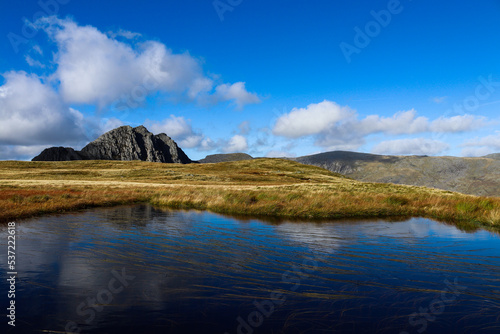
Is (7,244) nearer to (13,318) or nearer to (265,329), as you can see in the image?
(13,318)

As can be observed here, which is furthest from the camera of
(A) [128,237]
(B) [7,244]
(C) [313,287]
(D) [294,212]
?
(D) [294,212]

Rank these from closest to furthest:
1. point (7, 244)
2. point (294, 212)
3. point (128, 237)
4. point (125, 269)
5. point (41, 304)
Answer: point (41, 304) → point (125, 269) → point (7, 244) → point (128, 237) → point (294, 212)

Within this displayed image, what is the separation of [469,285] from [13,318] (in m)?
13.8

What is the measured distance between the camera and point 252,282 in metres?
10.1

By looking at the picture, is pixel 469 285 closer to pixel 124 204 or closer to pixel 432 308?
pixel 432 308

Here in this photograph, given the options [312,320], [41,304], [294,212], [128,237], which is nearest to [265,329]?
[312,320]

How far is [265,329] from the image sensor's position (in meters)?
7.24

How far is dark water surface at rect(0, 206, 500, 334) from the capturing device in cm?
757

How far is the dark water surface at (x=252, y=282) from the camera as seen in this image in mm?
7570

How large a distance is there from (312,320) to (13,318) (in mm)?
7704

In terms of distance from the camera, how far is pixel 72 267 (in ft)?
36.7

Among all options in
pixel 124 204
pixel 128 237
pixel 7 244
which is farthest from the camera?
pixel 124 204

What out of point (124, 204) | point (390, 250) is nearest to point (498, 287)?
point (390, 250)

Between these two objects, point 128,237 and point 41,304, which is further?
point 128,237
